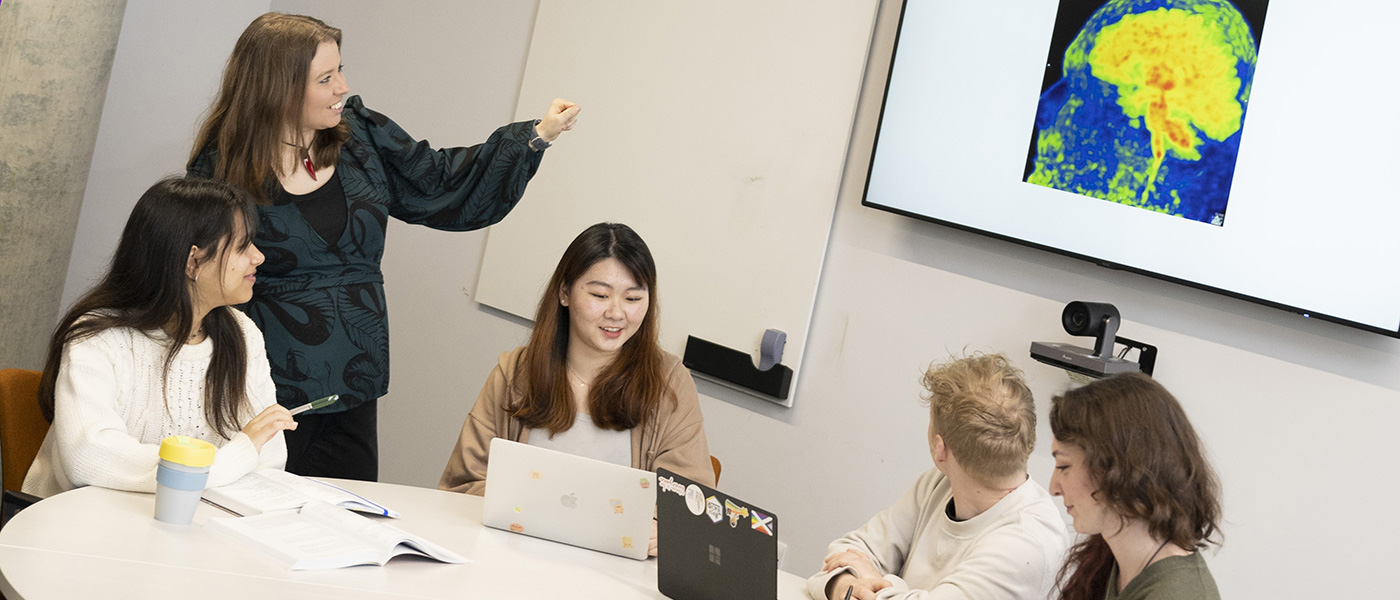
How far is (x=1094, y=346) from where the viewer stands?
106 inches

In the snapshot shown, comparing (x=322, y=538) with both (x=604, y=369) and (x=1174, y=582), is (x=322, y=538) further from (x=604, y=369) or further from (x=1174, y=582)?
(x=1174, y=582)

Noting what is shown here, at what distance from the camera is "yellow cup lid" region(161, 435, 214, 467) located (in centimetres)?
173

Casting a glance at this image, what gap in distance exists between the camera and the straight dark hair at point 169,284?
2109 millimetres

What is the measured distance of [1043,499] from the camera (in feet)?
6.73

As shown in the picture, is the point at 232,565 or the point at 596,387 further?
the point at 596,387

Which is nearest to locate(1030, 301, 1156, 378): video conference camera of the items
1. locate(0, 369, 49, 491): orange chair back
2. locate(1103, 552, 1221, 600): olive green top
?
locate(1103, 552, 1221, 600): olive green top

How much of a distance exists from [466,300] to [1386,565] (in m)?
2.70

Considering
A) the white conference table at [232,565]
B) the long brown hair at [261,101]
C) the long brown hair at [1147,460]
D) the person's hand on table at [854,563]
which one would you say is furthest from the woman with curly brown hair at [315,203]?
the long brown hair at [1147,460]

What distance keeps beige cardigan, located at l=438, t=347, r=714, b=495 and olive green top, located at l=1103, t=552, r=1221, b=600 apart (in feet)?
3.30

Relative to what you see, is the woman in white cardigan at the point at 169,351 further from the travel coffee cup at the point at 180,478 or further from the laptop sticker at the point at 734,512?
the laptop sticker at the point at 734,512

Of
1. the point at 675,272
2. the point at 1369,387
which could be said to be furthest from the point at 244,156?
the point at 1369,387

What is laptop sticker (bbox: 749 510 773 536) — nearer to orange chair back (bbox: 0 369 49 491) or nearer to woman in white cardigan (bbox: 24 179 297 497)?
woman in white cardigan (bbox: 24 179 297 497)

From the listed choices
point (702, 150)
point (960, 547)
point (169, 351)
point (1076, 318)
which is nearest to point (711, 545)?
point (960, 547)

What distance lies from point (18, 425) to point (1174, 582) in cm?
200
